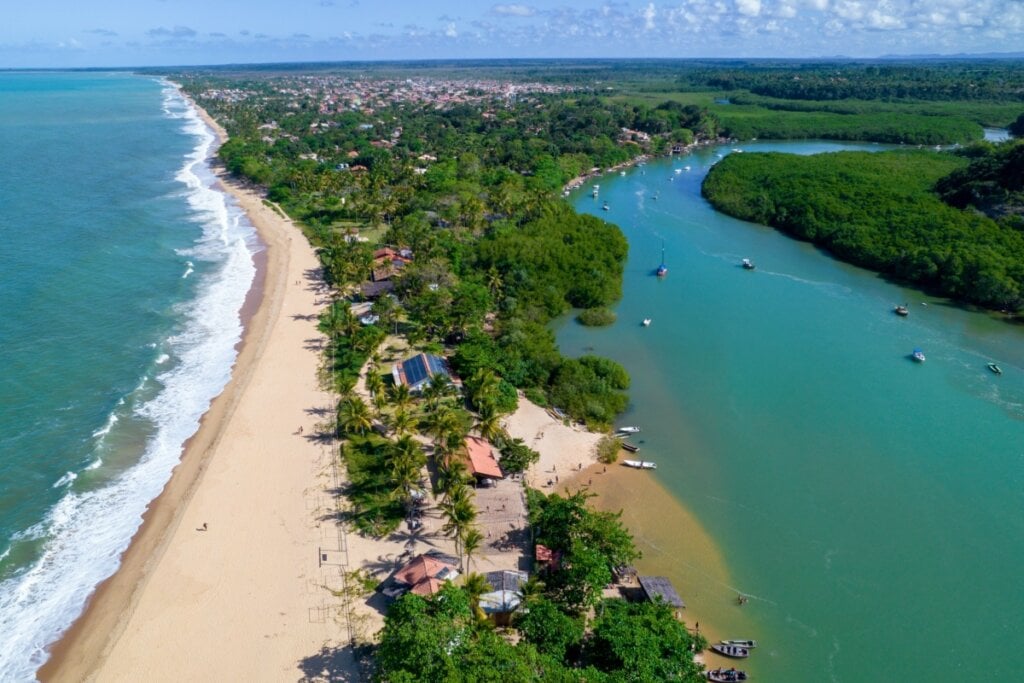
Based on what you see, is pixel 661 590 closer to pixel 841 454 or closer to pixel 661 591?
pixel 661 591

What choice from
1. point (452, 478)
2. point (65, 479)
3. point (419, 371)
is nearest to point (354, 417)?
point (419, 371)

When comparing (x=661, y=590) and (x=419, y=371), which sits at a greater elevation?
(x=419, y=371)

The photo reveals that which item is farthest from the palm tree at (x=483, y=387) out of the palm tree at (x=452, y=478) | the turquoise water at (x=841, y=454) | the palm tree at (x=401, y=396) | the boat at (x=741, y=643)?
the boat at (x=741, y=643)

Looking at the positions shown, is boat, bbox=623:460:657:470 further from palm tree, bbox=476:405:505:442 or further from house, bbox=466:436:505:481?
house, bbox=466:436:505:481

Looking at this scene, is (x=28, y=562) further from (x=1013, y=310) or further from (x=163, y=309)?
(x=1013, y=310)

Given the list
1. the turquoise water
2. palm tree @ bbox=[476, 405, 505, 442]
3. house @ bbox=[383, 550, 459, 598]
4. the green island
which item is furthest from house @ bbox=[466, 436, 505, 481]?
the turquoise water

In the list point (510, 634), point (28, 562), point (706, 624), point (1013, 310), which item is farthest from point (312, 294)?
point (1013, 310)
